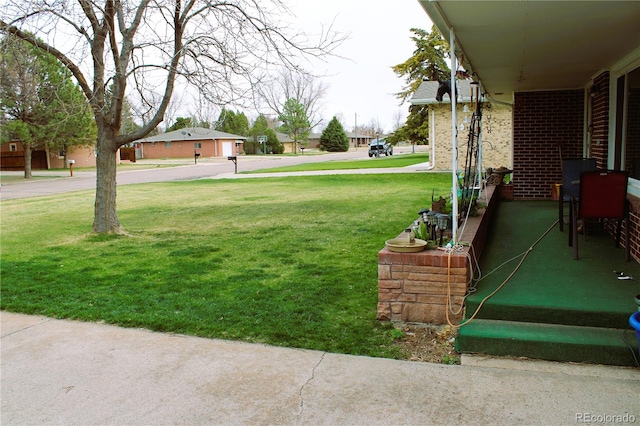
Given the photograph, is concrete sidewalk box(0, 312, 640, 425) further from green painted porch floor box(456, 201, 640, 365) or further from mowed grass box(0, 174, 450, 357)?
mowed grass box(0, 174, 450, 357)

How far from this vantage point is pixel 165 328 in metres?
4.68

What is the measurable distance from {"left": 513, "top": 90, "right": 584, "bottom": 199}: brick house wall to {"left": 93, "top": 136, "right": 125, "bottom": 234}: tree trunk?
24.0 feet

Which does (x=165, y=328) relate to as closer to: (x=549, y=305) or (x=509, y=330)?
(x=509, y=330)

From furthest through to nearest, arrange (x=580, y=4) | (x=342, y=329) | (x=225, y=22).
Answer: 1. (x=225, y=22)
2. (x=342, y=329)
3. (x=580, y=4)

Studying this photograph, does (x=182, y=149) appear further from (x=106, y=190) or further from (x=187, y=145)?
(x=106, y=190)

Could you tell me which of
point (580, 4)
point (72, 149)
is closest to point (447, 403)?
point (580, 4)

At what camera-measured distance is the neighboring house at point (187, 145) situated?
59188 mm

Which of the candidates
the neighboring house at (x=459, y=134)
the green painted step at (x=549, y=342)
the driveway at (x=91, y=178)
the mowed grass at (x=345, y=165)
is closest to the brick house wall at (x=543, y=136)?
the green painted step at (x=549, y=342)

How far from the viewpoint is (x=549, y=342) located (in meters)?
3.76

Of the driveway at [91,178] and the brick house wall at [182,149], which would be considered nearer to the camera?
the driveway at [91,178]

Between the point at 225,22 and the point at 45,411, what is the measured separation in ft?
23.0

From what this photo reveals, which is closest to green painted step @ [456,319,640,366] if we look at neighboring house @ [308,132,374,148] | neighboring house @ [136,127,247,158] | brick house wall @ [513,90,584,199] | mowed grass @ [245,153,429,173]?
brick house wall @ [513,90,584,199]

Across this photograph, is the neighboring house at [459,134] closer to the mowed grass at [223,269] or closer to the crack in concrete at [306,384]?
the mowed grass at [223,269]

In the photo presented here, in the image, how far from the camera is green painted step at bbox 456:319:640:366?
12.0 ft
